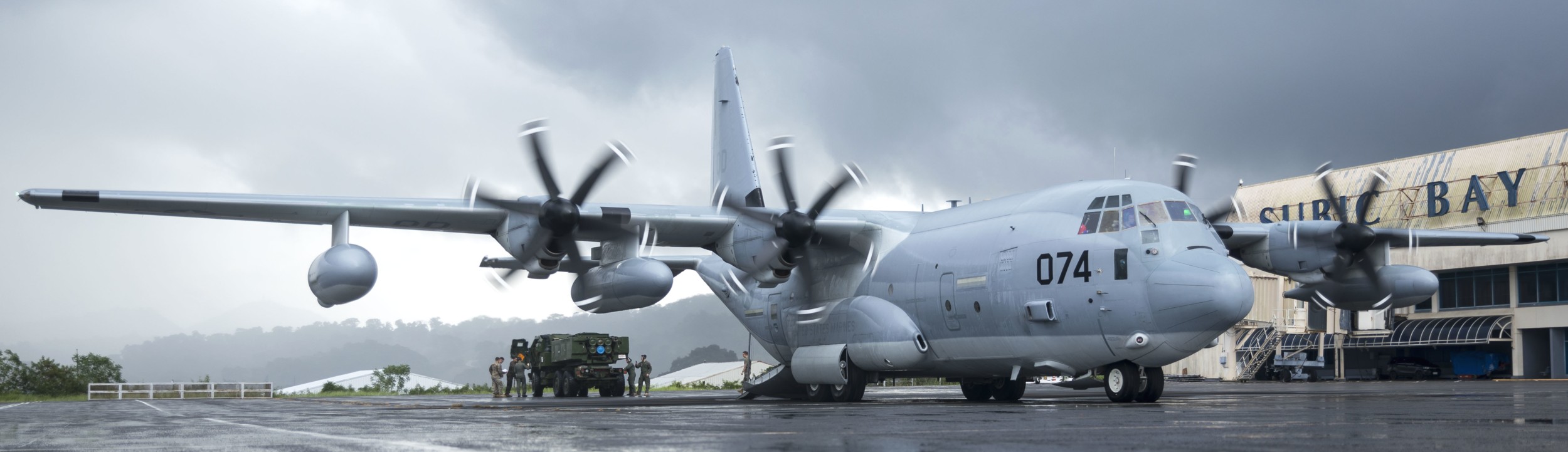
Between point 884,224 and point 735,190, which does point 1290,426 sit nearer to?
point 884,224

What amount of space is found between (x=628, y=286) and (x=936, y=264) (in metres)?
5.29

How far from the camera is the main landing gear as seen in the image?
56.8ft

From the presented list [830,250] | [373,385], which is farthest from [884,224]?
[373,385]

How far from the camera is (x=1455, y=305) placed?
5391 centimetres

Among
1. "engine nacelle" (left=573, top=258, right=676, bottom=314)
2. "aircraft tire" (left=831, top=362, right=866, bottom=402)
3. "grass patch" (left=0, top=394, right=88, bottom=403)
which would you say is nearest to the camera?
"engine nacelle" (left=573, top=258, right=676, bottom=314)

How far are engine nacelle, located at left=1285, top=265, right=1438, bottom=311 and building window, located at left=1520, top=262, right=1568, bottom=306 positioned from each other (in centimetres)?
3242

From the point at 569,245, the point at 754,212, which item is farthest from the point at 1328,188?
the point at 569,245

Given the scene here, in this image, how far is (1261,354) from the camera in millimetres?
48969

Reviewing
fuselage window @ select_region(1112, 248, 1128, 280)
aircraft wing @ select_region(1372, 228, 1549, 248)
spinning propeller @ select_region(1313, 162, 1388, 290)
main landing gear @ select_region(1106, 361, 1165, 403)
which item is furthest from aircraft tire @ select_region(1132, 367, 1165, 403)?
aircraft wing @ select_region(1372, 228, 1549, 248)

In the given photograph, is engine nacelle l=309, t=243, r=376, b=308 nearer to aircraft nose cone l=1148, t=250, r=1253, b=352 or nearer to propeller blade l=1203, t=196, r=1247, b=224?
aircraft nose cone l=1148, t=250, r=1253, b=352

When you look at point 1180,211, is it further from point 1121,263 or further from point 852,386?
point 852,386

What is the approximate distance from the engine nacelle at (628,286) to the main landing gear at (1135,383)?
734cm

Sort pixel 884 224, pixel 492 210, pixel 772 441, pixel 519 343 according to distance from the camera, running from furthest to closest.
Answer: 1. pixel 519 343
2. pixel 884 224
3. pixel 492 210
4. pixel 772 441

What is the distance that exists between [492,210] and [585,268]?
1.94 meters
